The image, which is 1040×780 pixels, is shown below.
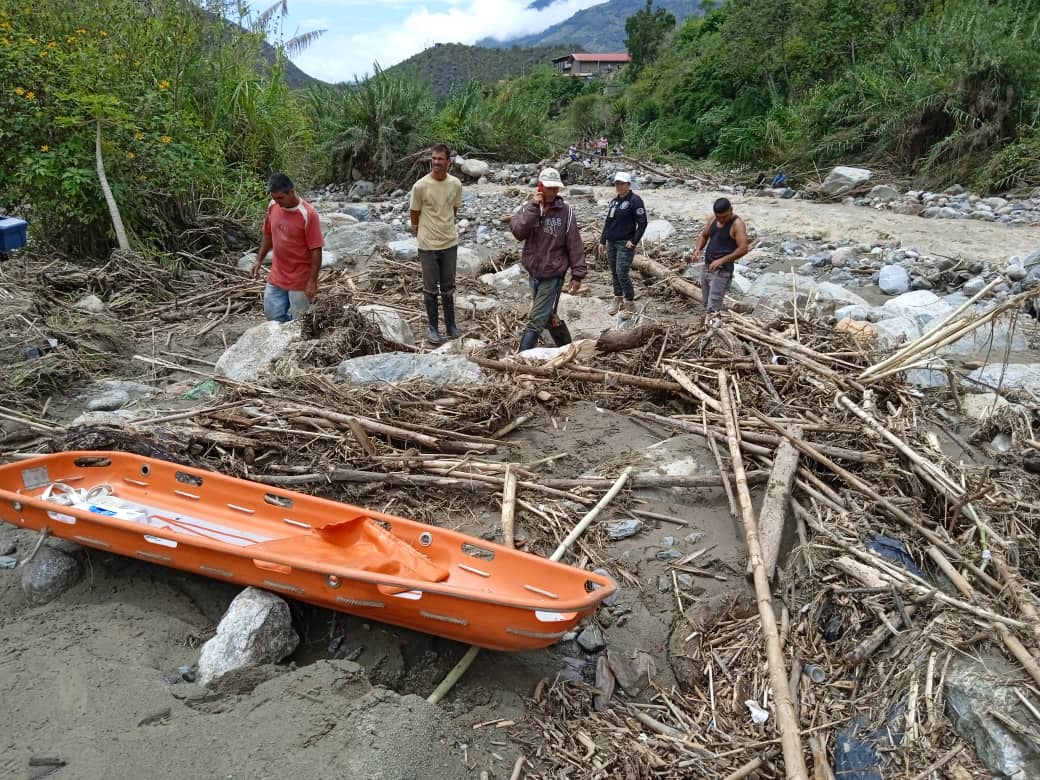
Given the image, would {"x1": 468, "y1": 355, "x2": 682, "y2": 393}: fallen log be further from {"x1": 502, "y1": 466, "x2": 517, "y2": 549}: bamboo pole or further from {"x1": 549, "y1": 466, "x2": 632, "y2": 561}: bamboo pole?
{"x1": 502, "y1": 466, "x2": 517, "y2": 549}: bamboo pole

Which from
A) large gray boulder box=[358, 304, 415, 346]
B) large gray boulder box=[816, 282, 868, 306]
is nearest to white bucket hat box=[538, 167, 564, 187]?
large gray boulder box=[358, 304, 415, 346]

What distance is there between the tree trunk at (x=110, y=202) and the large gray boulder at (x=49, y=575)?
6.00 m

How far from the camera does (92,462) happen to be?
438 cm

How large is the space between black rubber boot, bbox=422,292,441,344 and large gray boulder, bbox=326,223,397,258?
11.9 feet

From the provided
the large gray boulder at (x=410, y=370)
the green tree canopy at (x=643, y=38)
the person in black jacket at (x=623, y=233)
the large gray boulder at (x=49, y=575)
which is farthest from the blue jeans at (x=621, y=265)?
the green tree canopy at (x=643, y=38)

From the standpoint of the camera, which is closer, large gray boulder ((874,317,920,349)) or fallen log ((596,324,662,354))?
large gray boulder ((874,317,920,349))

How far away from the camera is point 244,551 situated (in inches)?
129

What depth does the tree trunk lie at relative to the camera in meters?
8.41

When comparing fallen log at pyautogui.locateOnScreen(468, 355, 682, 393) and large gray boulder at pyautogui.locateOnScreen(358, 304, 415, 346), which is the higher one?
large gray boulder at pyautogui.locateOnScreen(358, 304, 415, 346)

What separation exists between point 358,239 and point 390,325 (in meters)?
4.62

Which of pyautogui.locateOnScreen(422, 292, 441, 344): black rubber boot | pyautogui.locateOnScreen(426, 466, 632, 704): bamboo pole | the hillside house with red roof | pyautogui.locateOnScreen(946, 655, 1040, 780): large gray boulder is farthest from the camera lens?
the hillside house with red roof

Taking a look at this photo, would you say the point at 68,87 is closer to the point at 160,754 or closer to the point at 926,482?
the point at 160,754

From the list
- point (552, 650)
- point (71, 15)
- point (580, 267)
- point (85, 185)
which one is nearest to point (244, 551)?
point (552, 650)

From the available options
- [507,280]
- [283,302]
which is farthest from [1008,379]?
[507,280]
